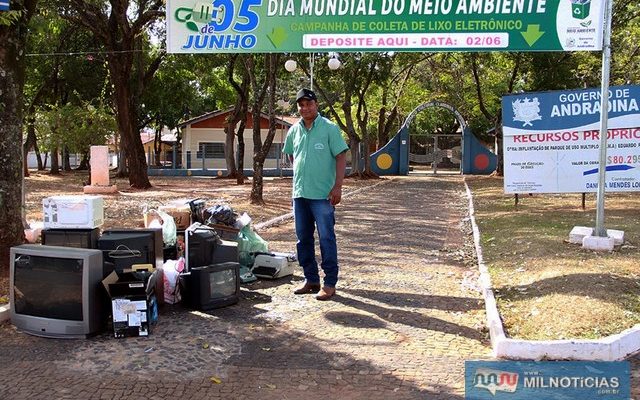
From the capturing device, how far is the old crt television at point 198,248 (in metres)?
5.72

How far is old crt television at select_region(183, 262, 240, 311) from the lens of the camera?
5508 mm

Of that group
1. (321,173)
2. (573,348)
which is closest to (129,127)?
(321,173)

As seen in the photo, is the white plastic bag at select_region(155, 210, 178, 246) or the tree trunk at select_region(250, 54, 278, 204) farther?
the tree trunk at select_region(250, 54, 278, 204)

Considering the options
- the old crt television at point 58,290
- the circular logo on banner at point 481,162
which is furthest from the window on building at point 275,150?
the old crt television at point 58,290

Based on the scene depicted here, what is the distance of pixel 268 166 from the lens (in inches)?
1724

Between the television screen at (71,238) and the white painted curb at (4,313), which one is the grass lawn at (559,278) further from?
the white painted curb at (4,313)

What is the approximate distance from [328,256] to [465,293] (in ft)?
5.06

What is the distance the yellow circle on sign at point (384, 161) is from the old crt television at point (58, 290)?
107ft

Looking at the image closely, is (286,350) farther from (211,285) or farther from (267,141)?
Answer: (267,141)

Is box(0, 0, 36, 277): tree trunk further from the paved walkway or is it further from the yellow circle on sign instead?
the yellow circle on sign

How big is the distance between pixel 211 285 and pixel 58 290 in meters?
1.31

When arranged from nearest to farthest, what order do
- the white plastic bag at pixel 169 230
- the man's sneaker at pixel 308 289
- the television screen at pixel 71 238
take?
the television screen at pixel 71 238 → the man's sneaker at pixel 308 289 → the white plastic bag at pixel 169 230

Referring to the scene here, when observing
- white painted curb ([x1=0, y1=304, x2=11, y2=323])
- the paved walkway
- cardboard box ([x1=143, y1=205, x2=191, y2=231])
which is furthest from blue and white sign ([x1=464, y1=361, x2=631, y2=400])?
cardboard box ([x1=143, y1=205, x2=191, y2=231])

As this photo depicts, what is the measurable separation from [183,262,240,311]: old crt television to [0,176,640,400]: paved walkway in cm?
11
